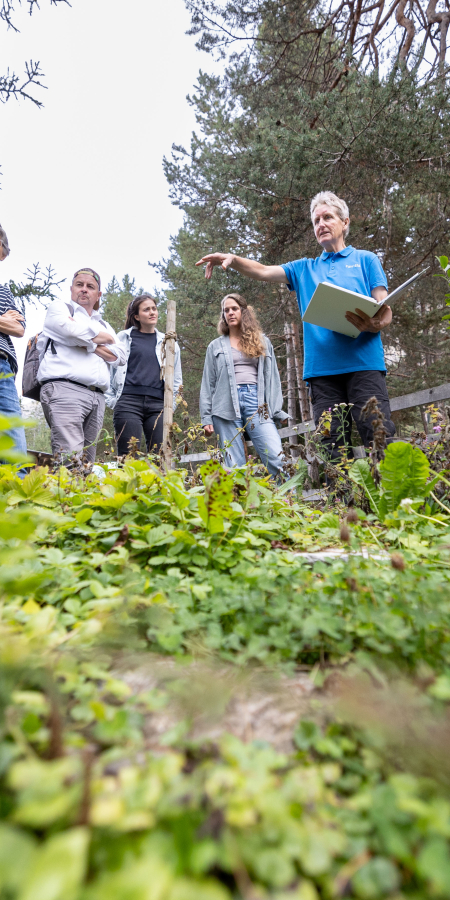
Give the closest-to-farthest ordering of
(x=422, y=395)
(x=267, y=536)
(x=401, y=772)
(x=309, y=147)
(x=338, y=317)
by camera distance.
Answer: (x=401, y=772), (x=267, y=536), (x=338, y=317), (x=422, y=395), (x=309, y=147)

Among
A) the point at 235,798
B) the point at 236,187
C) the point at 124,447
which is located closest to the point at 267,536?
the point at 235,798

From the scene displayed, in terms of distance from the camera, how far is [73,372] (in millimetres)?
3707

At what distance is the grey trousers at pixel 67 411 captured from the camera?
3579 millimetres

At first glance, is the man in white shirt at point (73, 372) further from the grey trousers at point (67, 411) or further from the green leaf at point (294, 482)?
the green leaf at point (294, 482)

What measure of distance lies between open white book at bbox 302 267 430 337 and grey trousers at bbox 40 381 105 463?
184 cm

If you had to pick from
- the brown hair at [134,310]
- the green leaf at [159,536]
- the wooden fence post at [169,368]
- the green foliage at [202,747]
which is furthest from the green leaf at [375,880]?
the brown hair at [134,310]

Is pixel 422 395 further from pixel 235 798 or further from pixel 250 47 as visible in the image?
pixel 250 47

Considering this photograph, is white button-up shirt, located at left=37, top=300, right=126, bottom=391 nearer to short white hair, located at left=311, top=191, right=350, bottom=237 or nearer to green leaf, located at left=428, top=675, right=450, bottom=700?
short white hair, located at left=311, top=191, right=350, bottom=237

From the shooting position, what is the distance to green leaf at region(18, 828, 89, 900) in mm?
428

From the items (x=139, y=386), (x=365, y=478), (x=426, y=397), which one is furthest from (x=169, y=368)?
(x=426, y=397)

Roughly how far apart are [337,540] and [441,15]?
27.3 feet

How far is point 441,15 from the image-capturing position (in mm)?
6512

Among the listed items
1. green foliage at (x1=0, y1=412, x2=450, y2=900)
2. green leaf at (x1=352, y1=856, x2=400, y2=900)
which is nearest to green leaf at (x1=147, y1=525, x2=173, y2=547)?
green foliage at (x1=0, y1=412, x2=450, y2=900)

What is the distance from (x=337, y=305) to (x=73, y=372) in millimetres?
2071
